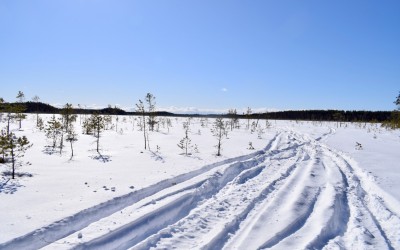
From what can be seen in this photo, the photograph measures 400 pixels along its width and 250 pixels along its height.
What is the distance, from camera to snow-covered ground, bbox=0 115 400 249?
15.0 feet

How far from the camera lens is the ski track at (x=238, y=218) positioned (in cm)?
449

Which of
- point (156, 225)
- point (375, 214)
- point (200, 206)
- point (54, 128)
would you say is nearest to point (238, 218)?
point (200, 206)

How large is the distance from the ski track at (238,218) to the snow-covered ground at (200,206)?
2 centimetres

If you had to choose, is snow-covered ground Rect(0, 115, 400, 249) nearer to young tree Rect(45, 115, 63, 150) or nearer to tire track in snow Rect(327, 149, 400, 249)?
tire track in snow Rect(327, 149, 400, 249)

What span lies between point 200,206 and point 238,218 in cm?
104

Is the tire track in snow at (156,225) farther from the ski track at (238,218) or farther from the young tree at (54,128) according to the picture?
the young tree at (54,128)

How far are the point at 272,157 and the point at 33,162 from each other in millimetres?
9647

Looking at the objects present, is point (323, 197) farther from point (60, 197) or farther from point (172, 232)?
point (60, 197)

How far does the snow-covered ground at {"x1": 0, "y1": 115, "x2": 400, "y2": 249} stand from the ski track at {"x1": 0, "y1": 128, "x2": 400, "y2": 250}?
2 centimetres

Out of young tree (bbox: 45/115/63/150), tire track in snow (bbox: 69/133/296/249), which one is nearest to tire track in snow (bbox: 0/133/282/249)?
tire track in snow (bbox: 69/133/296/249)

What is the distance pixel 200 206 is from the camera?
623cm

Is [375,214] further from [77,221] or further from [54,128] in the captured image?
[54,128]

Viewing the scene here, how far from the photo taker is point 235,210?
588cm

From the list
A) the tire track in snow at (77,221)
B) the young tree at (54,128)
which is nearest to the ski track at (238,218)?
the tire track in snow at (77,221)
